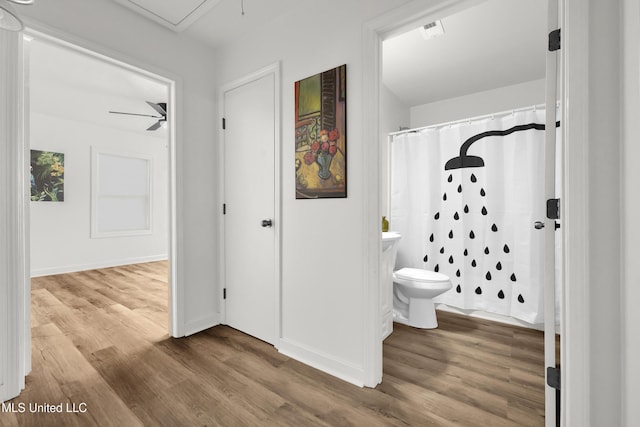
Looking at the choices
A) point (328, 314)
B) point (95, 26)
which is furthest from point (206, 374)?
point (95, 26)

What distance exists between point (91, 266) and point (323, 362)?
492cm

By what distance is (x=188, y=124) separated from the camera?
2469 mm

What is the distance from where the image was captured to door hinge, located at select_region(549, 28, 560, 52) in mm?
1212

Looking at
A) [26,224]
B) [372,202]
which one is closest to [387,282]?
[372,202]

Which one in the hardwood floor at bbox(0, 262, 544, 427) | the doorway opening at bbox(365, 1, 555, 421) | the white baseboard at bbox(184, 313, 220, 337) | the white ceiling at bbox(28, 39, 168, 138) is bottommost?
the hardwood floor at bbox(0, 262, 544, 427)

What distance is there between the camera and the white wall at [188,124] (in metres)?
2.03

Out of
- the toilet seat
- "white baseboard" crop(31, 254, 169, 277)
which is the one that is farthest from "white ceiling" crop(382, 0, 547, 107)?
"white baseboard" crop(31, 254, 169, 277)

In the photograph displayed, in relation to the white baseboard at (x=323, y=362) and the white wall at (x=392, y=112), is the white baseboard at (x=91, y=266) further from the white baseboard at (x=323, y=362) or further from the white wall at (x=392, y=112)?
the white wall at (x=392, y=112)

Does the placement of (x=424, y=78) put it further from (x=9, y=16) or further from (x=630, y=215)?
(x=9, y=16)

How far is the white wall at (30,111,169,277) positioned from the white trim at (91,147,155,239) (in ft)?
0.17

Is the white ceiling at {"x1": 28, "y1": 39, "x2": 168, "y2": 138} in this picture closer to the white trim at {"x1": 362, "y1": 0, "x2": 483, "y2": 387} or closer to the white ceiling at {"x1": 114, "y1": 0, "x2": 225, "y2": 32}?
the white ceiling at {"x1": 114, "y1": 0, "x2": 225, "y2": 32}

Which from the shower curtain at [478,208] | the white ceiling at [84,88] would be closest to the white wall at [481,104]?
the shower curtain at [478,208]

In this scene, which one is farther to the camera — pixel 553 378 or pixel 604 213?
pixel 553 378

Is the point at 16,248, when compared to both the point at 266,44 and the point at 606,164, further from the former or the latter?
the point at 606,164
